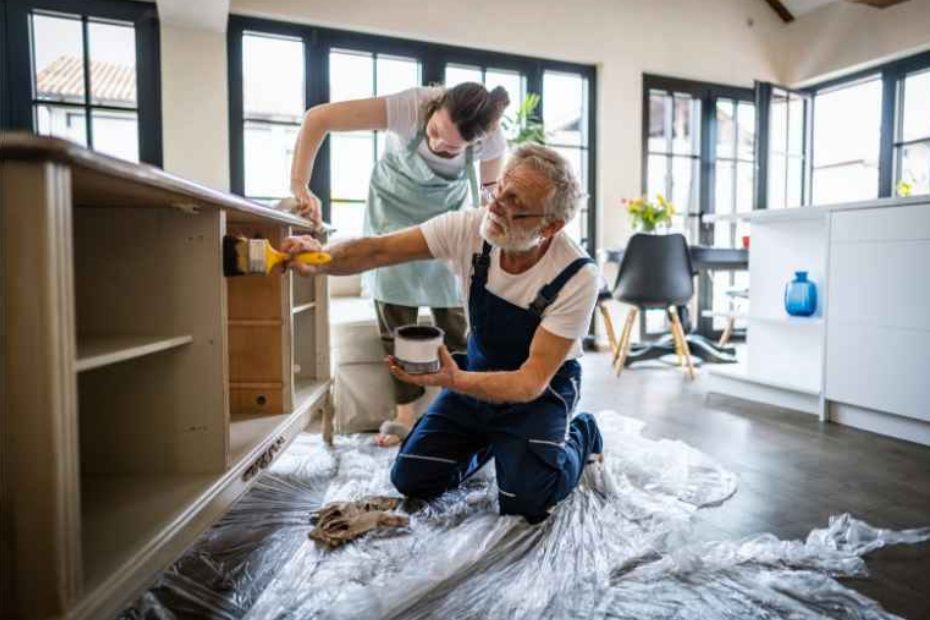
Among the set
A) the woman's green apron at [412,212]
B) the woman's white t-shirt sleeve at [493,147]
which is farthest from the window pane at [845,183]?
the woman's green apron at [412,212]

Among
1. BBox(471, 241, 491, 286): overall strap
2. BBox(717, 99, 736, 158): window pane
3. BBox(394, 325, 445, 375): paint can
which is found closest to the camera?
BBox(394, 325, 445, 375): paint can

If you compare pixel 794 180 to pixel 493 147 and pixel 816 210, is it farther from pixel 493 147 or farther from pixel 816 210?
pixel 493 147

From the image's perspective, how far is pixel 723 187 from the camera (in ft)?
17.7

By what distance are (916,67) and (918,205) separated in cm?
358

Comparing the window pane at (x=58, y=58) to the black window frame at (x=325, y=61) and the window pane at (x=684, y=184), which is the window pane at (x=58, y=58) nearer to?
the black window frame at (x=325, y=61)

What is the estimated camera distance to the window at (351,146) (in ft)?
13.4

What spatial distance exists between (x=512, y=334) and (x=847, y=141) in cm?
531

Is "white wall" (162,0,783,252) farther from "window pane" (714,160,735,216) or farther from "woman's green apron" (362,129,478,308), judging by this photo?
"woman's green apron" (362,129,478,308)

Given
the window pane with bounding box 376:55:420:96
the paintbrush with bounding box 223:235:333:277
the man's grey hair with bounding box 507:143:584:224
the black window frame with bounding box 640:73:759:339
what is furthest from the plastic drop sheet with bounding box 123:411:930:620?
the black window frame with bounding box 640:73:759:339

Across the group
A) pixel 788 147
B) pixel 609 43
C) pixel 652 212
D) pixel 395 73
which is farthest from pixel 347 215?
pixel 788 147

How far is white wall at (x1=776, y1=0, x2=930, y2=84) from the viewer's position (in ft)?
15.2

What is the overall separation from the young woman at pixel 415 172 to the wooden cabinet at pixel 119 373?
1.13 feet

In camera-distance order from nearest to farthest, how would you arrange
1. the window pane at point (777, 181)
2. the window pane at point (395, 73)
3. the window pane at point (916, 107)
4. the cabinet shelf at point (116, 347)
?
the cabinet shelf at point (116, 347) < the window pane at point (395, 73) < the window pane at point (916, 107) < the window pane at point (777, 181)

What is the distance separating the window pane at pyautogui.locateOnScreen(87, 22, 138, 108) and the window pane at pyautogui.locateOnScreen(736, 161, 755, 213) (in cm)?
477
